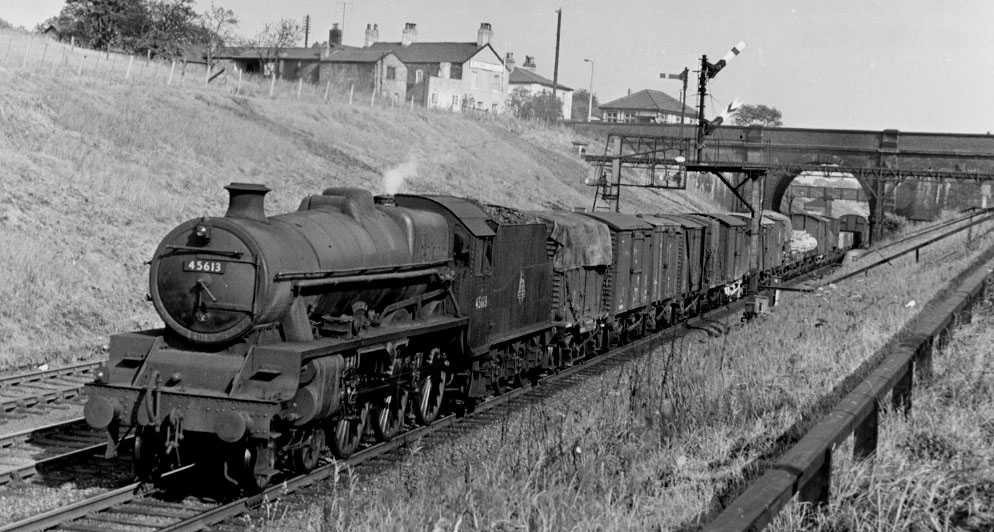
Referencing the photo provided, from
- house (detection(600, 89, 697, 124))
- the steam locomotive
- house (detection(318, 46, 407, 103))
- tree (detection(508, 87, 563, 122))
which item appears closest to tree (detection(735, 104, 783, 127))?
house (detection(600, 89, 697, 124))

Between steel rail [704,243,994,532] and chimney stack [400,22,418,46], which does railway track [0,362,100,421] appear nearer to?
steel rail [704,243,994,532]

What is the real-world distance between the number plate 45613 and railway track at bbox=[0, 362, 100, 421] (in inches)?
168

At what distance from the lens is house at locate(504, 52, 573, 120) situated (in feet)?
368

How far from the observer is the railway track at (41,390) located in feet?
41.7

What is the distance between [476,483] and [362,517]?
903mm

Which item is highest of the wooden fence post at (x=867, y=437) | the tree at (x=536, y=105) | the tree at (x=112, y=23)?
the tree at (x=112, y=23)

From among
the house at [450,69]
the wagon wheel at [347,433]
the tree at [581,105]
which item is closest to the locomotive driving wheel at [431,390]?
the wagon wheel at [347,433]

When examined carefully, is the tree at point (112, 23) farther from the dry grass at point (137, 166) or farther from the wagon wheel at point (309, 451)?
the wagon wheel at point (309, 451)

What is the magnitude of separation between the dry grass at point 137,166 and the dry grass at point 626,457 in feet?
31.9

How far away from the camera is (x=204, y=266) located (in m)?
9.81

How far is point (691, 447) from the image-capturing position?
311 inches

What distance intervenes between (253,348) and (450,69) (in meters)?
76.9

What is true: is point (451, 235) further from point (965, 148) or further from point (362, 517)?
point (965, 148)

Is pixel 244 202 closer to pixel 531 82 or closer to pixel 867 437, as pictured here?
pixel 867 437
